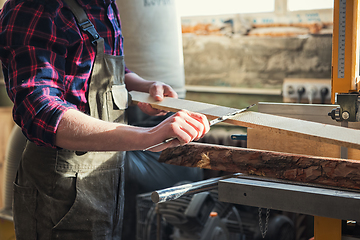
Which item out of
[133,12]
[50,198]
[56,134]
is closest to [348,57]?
[56,134]

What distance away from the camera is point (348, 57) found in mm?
1262

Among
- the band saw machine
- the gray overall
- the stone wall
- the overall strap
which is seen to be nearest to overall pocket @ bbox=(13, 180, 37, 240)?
the gray overall

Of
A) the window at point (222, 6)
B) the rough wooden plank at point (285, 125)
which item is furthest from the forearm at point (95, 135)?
the window at point (222, 6)

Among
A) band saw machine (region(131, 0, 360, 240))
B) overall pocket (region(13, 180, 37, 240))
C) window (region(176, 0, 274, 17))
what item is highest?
window (region(176, 0, 274, 17))

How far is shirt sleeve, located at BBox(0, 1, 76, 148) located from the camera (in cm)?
96

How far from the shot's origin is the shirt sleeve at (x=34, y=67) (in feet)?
3.15

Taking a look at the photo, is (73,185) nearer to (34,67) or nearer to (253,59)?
(34,67)

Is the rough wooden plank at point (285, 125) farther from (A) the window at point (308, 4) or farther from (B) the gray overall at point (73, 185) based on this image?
(A) the window at point (308, 4)

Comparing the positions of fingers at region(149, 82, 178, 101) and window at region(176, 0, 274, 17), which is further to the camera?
window at region(176, 0, 274, 17)

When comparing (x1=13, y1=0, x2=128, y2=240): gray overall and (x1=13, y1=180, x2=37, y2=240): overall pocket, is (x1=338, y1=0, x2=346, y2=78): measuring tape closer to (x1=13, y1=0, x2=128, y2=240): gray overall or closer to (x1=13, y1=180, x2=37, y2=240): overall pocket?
(x1=13, y1=0, x2=128, y2=240): gray overall

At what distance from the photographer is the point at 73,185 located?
1.20m

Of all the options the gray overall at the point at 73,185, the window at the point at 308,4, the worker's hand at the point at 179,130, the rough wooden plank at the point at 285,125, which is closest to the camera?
the worker's hand at the point at 179,130

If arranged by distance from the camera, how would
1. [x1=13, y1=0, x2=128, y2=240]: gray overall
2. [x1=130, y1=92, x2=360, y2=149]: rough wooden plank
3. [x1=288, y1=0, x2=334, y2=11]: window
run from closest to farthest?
[x1=130, y1=92, x2=360, y2=149]: rough wooden plank
[x1=13, y1=0, x2=128, y2=240]: gray overall
[x1=288, y1=0, x2=334, y2=11]: window

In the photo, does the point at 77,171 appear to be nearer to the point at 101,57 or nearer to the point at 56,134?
the point at 56,134
